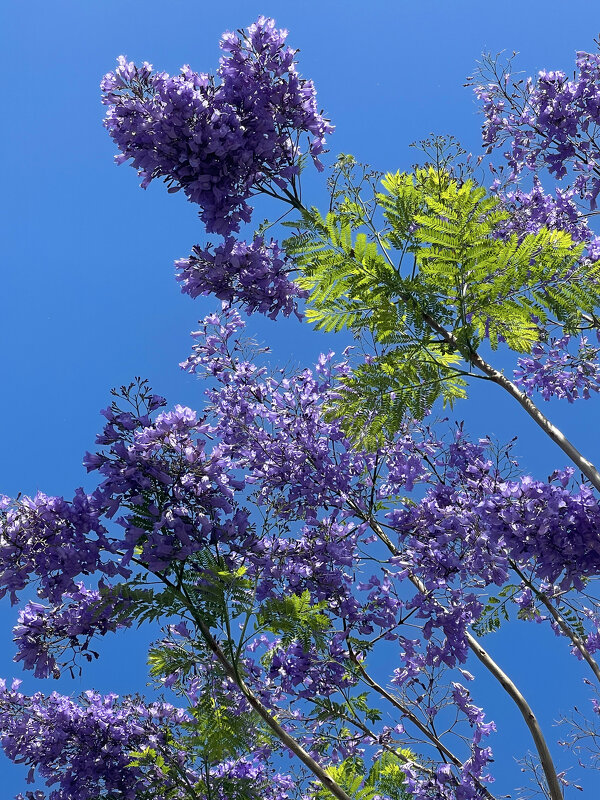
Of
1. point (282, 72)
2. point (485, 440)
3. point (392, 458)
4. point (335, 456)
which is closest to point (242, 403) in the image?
point (335, 456)

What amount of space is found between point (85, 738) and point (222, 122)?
446 cm

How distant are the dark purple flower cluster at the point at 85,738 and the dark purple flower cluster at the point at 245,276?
3.13 m

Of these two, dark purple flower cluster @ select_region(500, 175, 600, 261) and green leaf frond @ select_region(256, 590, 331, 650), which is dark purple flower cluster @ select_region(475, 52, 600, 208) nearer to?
dark purple flower cluster @ select_region(500, 175, 600, 261)

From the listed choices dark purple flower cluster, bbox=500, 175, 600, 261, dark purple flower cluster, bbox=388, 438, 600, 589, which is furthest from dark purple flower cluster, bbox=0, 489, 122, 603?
dark purple flower cluster, bbox=500, 175, 600, 261

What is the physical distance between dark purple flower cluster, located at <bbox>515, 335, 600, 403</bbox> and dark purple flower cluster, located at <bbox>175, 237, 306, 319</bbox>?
8.85 feet

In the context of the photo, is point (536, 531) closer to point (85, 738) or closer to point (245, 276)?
Answer: point (245, 276)

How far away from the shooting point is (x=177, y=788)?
4434 mm

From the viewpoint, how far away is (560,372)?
6.54 m

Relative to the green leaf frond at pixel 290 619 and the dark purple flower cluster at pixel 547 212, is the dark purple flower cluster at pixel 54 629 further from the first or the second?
the dark purple flower cluster at pixel 547 212

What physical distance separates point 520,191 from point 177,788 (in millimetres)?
5905

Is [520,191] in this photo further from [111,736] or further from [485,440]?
[111,736]

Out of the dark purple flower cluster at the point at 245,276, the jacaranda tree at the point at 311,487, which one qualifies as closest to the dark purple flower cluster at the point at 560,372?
the jacaranda tree at the point at 311,487

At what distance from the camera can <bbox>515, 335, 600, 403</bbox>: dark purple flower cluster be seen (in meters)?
6.38

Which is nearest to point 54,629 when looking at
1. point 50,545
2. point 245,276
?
point 50,545
